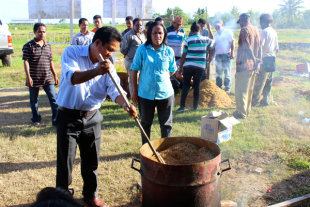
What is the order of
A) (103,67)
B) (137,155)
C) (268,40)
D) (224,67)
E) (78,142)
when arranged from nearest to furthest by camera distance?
(103,67) < (78,142) < (137,155) < (268,40) < (224,67)

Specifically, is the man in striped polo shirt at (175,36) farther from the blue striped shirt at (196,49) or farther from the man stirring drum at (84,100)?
the man stirring drum at (84,100)

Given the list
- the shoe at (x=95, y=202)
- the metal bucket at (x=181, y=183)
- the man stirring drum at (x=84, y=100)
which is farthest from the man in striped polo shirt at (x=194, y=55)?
the metal bucket at (x=181, y=183)

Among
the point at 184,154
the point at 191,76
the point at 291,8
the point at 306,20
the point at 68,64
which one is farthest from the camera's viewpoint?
the point at 306,20

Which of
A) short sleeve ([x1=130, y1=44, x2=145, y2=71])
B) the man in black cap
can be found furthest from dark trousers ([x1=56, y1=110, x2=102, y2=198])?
the man in black cap

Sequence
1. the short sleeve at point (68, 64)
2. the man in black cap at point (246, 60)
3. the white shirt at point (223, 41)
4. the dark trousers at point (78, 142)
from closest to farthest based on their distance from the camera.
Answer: the short sleeve at point (68, 64), the dark trousers at point (78, 142), the man in black cap at point (246, 60), the white shirt at point (223, 41)

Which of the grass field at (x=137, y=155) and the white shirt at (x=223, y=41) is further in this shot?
the white shirt at (x=223, y=41)

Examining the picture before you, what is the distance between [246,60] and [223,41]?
289 cm

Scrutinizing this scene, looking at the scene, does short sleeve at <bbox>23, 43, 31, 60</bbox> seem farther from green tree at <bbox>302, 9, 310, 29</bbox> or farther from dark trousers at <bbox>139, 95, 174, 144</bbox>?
green tree at <bbox>302, 9, 310, 29</bbox>

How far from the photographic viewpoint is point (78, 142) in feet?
9.93

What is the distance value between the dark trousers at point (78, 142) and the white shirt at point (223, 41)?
21.5 ft

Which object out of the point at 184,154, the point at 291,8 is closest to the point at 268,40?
the point at 291,8

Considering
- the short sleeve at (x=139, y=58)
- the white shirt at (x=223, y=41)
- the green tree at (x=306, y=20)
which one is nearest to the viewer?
the short sleeve at (x=139, y=58)

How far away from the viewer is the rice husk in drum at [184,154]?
2.79 m

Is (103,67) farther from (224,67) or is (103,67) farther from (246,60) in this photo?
(224,67)
